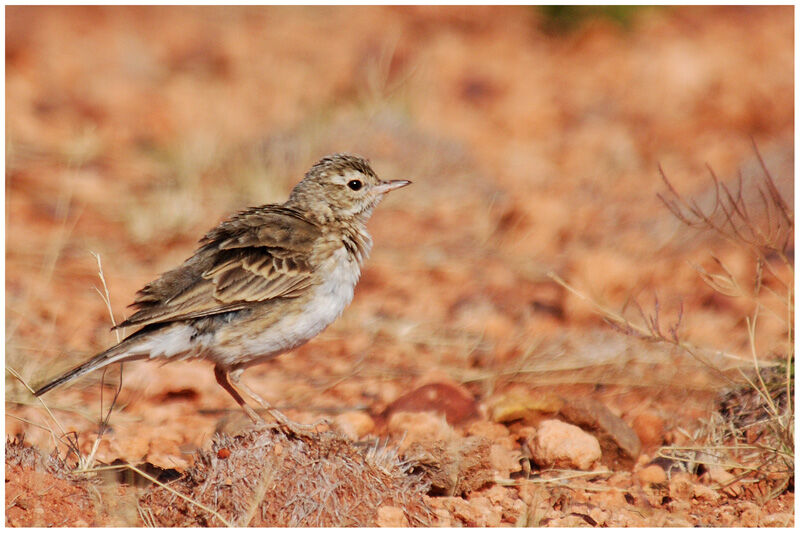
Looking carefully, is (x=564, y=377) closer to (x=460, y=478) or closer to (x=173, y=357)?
(x=460, y=478)

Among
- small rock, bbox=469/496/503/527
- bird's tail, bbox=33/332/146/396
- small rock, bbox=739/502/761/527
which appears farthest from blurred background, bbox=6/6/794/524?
small rock, bbox=469/496/503/527

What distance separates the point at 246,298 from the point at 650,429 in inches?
102

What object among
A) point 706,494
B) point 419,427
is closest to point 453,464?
point 419,427

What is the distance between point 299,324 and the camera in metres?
5.47

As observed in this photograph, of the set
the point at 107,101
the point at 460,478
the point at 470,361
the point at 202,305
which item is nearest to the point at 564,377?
the point at 470,361

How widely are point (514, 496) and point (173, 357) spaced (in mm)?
1977

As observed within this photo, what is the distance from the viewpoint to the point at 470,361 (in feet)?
24.6

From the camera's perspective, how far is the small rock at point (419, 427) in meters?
5.97

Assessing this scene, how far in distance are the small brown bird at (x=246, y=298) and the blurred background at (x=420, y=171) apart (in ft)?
1.42

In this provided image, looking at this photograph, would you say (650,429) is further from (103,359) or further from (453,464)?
(103,359)

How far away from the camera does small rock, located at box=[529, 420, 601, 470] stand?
5.60 m

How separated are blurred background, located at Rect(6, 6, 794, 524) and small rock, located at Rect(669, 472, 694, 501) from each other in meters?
0.94

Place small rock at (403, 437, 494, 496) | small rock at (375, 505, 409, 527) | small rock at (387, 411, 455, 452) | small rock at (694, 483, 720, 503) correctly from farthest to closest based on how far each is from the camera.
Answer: small rock at (387, 411, 455, 452) < small rock at (694, 483, 720, 503) < small rock at (403, 437, 494, 496) < small rock at (375, 505, 409, 527)

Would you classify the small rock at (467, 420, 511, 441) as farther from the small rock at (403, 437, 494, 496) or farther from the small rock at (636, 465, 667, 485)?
the small rock at (636, 465, 667, 485)
